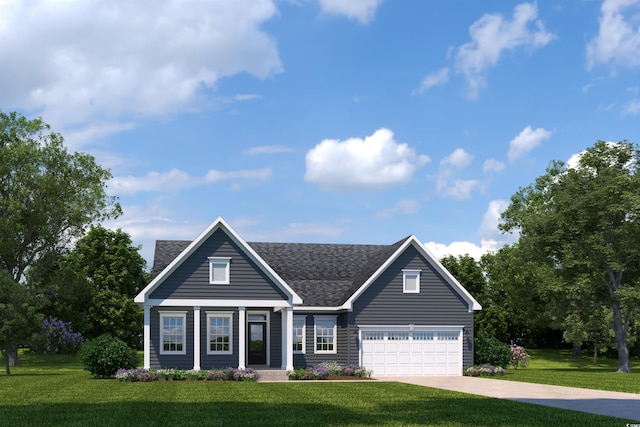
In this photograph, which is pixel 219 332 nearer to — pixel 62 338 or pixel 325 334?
pixel 325 334

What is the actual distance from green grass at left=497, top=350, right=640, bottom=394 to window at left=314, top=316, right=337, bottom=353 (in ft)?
28.7

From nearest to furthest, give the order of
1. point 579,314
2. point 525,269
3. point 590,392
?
point 590,392
point 579,314
point 525,269

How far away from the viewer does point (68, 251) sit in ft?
192

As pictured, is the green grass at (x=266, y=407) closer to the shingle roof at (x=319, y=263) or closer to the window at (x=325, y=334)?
the window at (x=325, y=334)

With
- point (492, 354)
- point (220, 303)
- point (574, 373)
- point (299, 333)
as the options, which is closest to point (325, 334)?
point (299, 333)

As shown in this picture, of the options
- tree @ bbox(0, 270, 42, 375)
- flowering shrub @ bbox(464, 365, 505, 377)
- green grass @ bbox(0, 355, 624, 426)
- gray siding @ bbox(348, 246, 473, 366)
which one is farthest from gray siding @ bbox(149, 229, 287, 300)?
flowering shrub @ bbox(464, 365, 505, 377)

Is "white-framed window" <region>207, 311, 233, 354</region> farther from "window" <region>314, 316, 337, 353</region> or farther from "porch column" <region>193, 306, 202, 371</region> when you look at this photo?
"window" <region>314, 316, 337, 353</region>

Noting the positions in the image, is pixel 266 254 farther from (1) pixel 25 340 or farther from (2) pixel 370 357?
(1) pixel 25 340

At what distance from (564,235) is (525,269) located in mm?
15924

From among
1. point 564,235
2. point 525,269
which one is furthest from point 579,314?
point 525,269

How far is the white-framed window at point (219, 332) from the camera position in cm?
3891

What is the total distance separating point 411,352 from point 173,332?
1182cm

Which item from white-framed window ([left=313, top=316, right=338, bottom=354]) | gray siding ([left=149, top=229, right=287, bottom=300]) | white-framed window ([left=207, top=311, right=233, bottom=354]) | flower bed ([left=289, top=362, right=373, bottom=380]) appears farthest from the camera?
white-framed window ([left=313, top=316, right=338, bottom=354])

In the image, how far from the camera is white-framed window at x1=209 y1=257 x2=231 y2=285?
3781 centimetres
